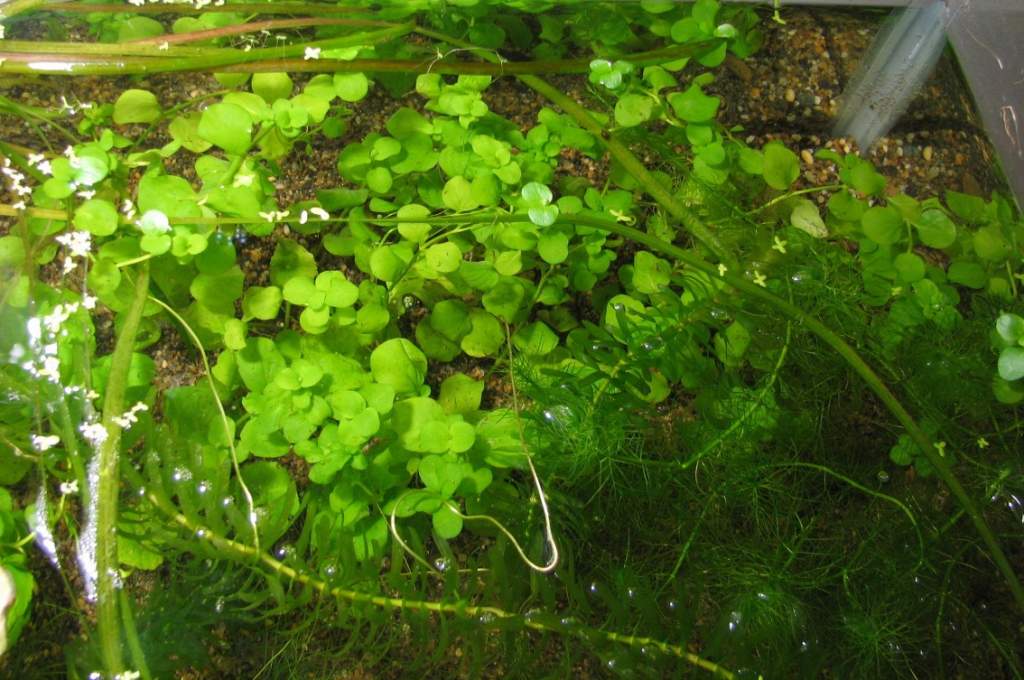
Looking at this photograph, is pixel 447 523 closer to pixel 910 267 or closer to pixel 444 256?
pixel 444 256

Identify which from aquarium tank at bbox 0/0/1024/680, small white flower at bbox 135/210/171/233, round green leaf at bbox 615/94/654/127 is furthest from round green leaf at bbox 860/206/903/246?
small white flower at bbox 135/210/171/233

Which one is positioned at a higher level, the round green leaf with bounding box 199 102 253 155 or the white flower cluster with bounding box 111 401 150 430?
the round green leaf with bounding box 199 102 253 155

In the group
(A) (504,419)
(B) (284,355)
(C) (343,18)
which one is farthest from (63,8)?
(A) (504,419)

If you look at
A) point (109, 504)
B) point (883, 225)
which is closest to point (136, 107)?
point (109, 504)

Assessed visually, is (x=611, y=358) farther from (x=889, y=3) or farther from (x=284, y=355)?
(x=889, y=3)

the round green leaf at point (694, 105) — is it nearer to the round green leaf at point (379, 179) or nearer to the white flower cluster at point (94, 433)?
the round green leaf at point (379, 179)

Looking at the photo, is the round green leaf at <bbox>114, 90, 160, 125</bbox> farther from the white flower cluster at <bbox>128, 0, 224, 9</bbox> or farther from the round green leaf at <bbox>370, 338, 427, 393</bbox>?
the round green leaf at <bbox>370, 338, 427, 393</bbox>
